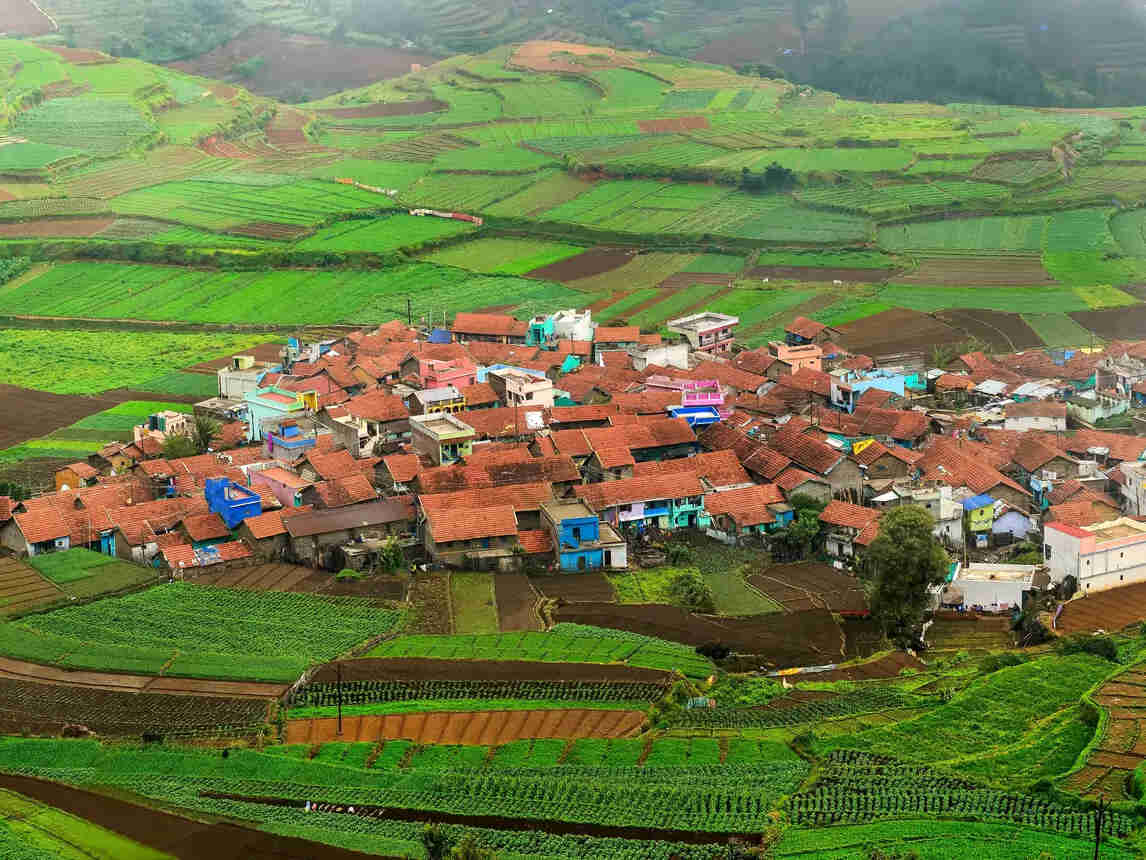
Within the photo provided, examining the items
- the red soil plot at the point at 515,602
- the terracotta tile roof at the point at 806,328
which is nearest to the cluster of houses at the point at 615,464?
the red soil plot at the point at 515,602

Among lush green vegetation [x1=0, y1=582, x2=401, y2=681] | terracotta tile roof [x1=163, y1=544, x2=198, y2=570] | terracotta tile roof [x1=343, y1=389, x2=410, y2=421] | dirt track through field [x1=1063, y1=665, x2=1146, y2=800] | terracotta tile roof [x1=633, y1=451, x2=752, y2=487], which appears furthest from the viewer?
terracotta tile roof [x1=343, y1=389, x2=410, y2=421]

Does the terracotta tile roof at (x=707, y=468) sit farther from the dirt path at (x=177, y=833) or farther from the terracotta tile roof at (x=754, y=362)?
the dirt path at (x=177, y=833)

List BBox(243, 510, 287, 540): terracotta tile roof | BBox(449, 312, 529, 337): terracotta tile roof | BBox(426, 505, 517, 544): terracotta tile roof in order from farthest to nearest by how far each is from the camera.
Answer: BBox(449, 312, 529, 337): terracotta tile roof < BBox(243, 510, 287, 540): terracotta tile roof < BBox(426, 505, 517, 544): terracotta tile roof

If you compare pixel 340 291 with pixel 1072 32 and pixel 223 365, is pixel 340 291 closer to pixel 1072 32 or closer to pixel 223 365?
pixel 223 365

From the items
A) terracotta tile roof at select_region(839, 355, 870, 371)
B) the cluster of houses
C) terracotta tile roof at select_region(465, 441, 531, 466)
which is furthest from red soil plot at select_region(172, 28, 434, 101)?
terracotta tile roof at select_region(465, 441, 531, 466)

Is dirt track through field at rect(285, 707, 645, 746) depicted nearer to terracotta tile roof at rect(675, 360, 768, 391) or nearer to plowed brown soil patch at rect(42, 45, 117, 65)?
terracotta tile roof at rect(675, 360, 768, 391)

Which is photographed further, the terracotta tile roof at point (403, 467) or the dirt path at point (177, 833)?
the terracotta tile roof at point (403, 467)
